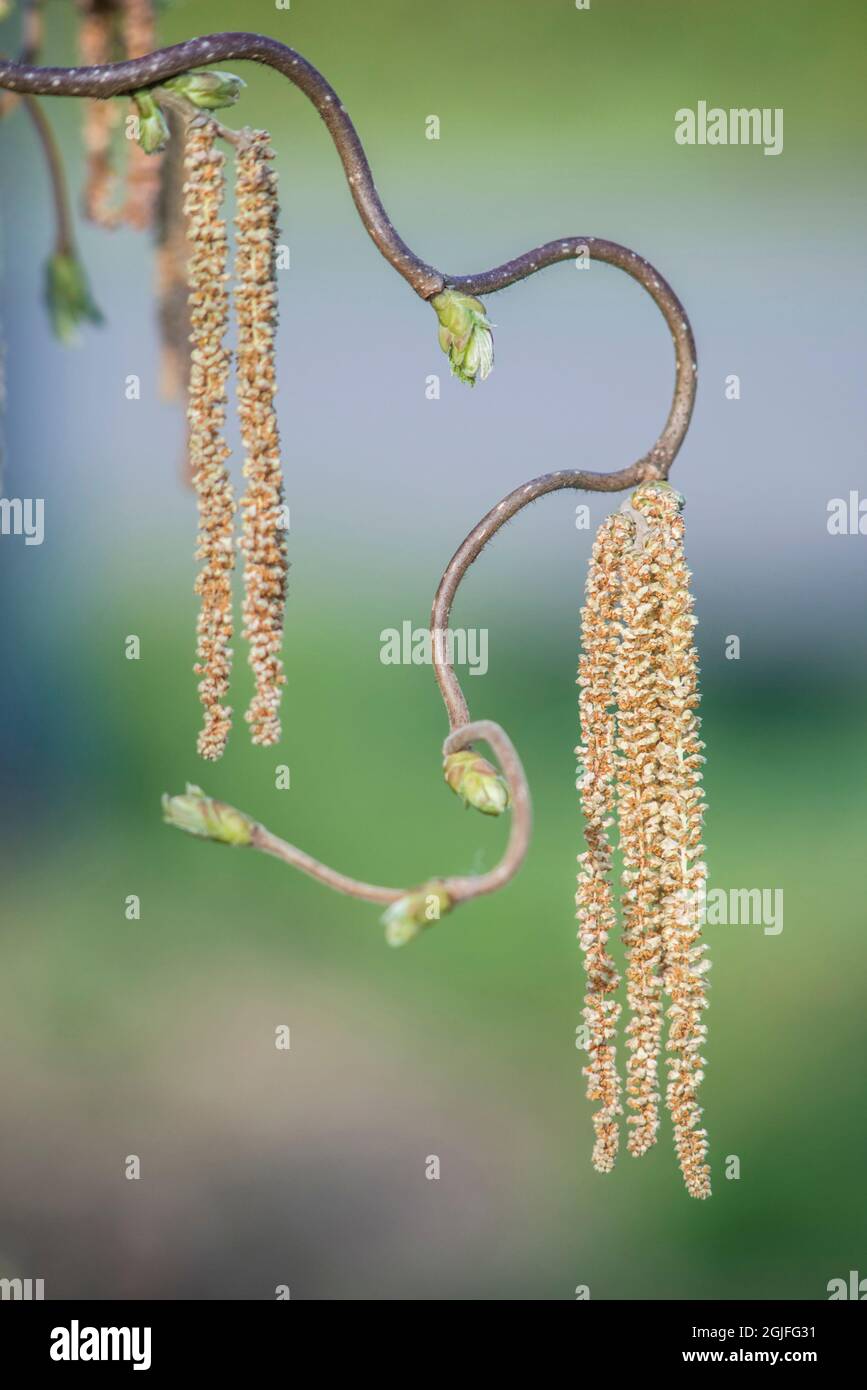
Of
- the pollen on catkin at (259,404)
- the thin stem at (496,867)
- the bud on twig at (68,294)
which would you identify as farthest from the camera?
the bud on twig at (68,294)

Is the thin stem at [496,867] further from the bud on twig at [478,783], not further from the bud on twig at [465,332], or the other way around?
the bud on twig at [465,332]

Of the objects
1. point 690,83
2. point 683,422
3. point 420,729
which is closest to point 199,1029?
point 420,729

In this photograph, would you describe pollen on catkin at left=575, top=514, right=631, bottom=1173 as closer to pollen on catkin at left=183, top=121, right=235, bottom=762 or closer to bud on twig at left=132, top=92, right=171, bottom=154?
pollen on catkin at left=183, top=121, right=235, bottom=762

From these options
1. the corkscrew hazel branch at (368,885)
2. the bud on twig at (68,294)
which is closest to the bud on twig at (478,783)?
the corkscrew hazel branch at (368,885)

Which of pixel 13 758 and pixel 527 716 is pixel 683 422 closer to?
pixel 527 716

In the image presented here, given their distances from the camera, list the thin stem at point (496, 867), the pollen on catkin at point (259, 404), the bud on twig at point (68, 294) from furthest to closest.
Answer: the bud on twig at point (68, 294)
the pollen on catkin at point (259, 404)
the thin stem at point (496, 867)
